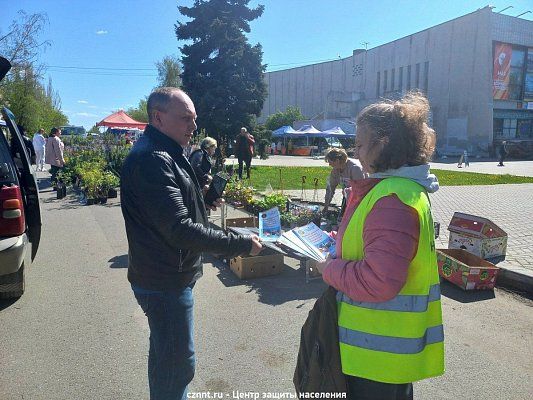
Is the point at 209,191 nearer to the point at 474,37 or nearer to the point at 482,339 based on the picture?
the point at 482,339

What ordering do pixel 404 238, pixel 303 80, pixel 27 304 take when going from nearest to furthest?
pixel 404 238, pixel 27 304, pixel 303 80

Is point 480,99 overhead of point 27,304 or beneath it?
overhead

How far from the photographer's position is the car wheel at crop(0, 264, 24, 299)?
4180mm

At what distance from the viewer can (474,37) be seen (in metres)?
42.2

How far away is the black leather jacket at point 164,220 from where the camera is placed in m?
1.87

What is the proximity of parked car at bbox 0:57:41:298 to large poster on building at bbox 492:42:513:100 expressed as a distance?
154ft

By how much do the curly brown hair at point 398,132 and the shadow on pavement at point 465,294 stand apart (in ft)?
11.9

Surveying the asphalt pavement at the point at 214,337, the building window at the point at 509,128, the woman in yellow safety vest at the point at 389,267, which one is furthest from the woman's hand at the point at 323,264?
the building window at the point at 509,128

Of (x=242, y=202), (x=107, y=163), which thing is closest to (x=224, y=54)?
(x=107, y=163)

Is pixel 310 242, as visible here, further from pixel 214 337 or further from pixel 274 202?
pixel 274 202

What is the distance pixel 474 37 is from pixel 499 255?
44512 mm

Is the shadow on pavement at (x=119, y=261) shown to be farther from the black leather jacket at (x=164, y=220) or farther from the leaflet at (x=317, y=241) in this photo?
the leaflet at (x=317, y=241)

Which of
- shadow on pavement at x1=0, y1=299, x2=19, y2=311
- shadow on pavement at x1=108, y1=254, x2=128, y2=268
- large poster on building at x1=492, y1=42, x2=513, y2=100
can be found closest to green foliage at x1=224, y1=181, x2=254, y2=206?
shadow on pavement at x1=108, y1=254, x2=128, y2=268

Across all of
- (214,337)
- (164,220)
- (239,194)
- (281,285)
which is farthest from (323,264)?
(239,194)
